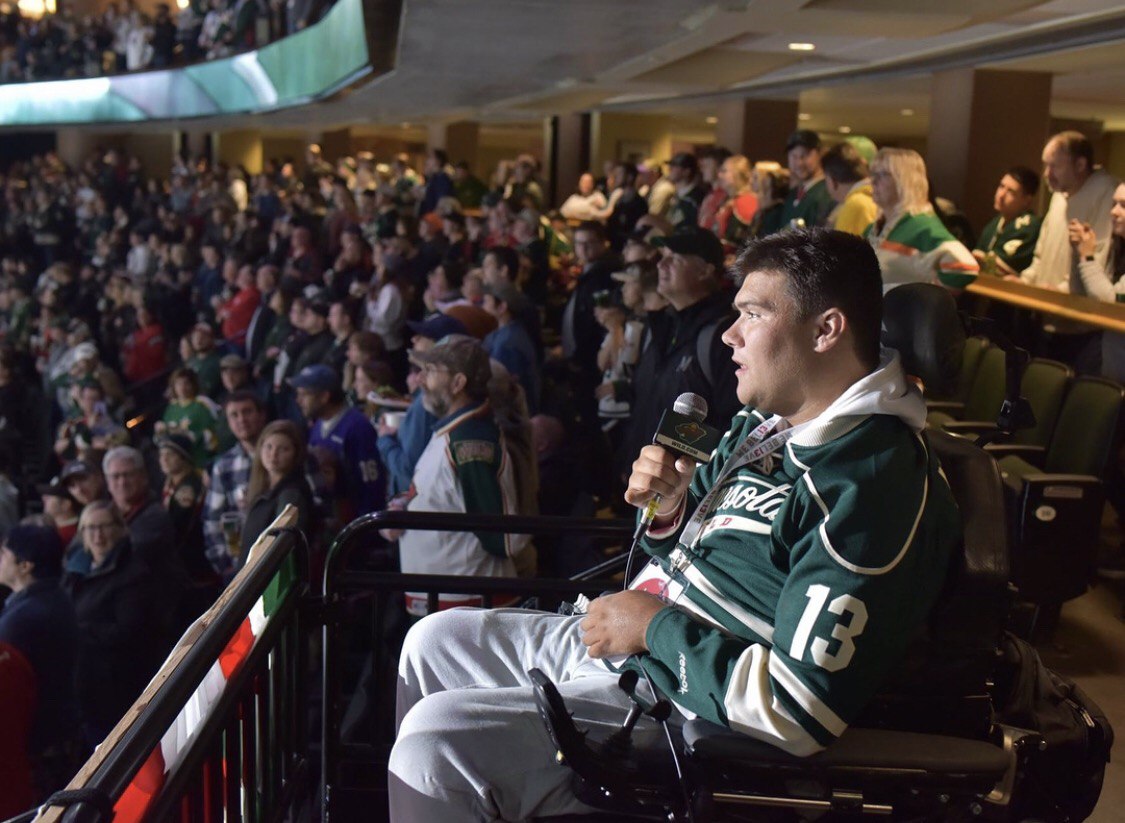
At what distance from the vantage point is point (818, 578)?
65.9 inches

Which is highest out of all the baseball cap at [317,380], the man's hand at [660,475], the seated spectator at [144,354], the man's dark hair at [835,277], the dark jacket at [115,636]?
the man's dark hair at [835,277]

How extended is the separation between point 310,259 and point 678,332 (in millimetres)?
7575

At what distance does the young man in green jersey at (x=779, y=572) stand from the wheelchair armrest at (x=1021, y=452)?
229cm

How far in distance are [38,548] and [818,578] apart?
3679 millimetres

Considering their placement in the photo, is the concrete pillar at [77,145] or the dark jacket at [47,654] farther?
the concrete pillar at [77,145]

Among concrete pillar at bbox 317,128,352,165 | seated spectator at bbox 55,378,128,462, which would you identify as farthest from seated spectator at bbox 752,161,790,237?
concrete pillar at bbox 317,128,352,165

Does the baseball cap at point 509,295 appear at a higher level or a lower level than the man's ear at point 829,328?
lower

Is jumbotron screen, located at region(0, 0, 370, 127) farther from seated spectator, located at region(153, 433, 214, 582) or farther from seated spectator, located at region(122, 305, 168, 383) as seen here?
seated spectator, located at region(153, 433, 214, 582)

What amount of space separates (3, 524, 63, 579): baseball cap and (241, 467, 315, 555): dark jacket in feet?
2.41

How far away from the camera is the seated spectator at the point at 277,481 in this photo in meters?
4.47

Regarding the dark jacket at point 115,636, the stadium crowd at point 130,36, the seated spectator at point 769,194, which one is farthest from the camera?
the stadium crowd at point 130,36

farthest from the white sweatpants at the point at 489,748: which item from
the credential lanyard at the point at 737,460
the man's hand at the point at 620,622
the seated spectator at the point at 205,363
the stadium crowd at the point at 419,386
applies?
the seated spectator at the point at 205,363

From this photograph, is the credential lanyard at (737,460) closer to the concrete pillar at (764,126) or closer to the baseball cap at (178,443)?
the baseball cap at (178,443)

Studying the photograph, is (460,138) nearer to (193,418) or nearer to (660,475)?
(193,418)
